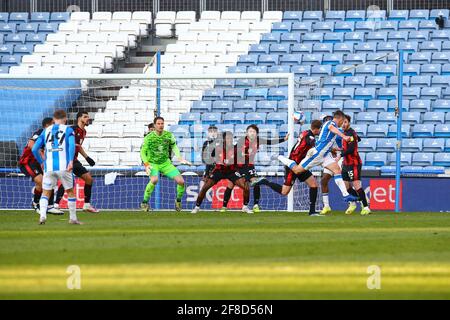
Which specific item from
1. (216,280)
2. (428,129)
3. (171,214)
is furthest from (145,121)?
(216,280)

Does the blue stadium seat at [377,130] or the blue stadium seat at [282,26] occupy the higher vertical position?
the blue stadium seat at [282,26]

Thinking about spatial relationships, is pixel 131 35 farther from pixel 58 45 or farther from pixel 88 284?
pixel 88 284

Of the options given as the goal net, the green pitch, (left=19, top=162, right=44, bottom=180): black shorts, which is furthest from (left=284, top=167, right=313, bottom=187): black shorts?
(left=19, top=162, right=44, bottom=180): black shorts

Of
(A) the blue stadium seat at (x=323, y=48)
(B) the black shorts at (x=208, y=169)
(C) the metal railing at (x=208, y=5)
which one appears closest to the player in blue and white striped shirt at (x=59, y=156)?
(B) the black shorts at (x=208, y=169)

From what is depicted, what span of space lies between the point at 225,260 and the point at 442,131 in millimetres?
17721

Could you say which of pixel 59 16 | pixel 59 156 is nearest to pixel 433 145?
pixel 59 156

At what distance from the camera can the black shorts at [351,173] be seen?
870 inches

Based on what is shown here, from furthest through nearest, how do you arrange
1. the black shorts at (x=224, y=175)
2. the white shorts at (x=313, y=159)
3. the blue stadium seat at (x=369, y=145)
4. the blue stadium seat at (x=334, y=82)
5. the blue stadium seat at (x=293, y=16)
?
the blue stadium seat at (x=293, y=16) → the blue stadium seat at (x=334, y=82) → the blue stadium seat at (x=369, y=145) → the black shorts at (x=224, y=175) → the white shorts at (x=313, y=159)

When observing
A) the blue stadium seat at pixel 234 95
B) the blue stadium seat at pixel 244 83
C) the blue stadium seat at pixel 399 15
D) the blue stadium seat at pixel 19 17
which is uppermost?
the blue stadium seat at pixel 19 17

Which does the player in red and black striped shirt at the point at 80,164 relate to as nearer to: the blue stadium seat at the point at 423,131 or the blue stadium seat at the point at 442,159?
the blue stadium seat at the point at 442,159

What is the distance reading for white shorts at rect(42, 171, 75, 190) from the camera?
17875mm

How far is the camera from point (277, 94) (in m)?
29.7

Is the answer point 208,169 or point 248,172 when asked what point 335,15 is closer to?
point 208,169

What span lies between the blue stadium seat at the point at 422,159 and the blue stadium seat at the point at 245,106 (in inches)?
169
